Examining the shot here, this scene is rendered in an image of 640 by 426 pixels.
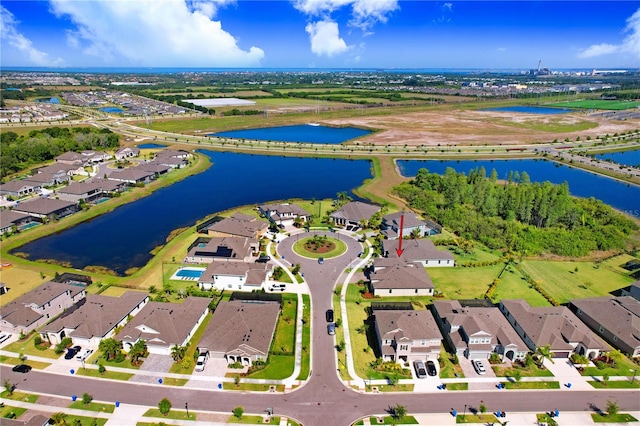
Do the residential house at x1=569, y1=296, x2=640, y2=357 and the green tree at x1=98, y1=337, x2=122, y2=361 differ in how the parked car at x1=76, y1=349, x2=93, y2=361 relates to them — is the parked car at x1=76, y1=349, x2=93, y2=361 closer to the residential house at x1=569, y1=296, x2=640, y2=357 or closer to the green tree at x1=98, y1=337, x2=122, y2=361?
the green tree at x1=98, y1=337, x2=122, y2=361

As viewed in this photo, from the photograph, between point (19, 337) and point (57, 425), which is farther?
point (19, 337)

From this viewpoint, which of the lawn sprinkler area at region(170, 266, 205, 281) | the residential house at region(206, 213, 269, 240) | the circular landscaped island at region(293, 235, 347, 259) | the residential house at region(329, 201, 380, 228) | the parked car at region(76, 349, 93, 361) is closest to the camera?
the parked car at region(76, 349, 93, 361)

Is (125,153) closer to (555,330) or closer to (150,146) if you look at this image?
(150,146)

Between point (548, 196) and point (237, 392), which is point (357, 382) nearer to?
point (237, 392)

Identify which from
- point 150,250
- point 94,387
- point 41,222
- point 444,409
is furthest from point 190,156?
point 444,409

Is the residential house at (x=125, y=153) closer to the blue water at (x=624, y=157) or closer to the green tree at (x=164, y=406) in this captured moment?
the green tree at (x=164, y=406)

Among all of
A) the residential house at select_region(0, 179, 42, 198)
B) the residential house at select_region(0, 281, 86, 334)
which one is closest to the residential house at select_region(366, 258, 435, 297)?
the residential house at select_region(0, 281, 86, 334)

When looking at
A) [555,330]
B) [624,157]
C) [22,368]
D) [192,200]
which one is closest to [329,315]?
[555,330]
